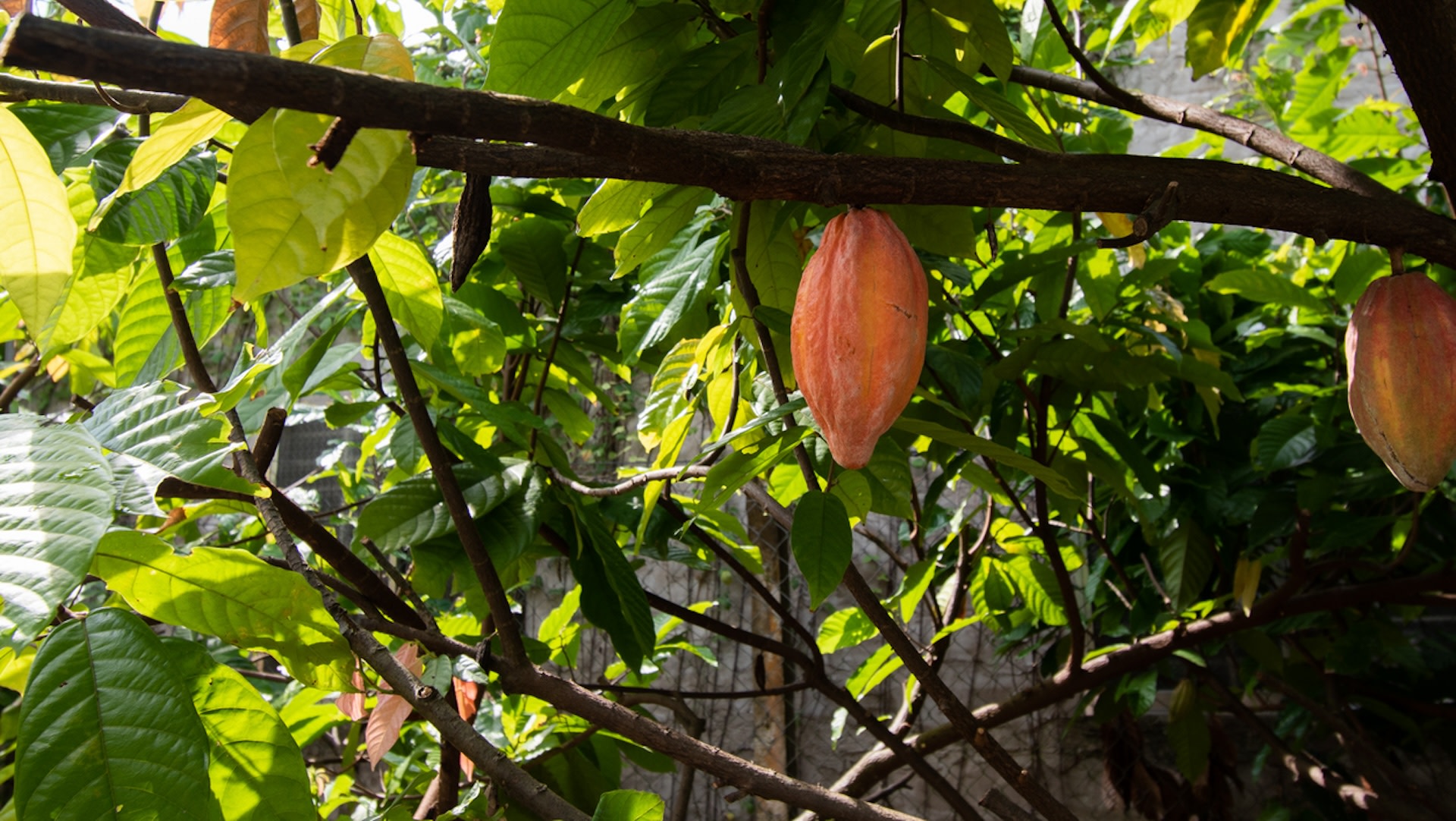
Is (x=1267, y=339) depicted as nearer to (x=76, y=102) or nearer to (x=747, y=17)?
(x=747, y=17)

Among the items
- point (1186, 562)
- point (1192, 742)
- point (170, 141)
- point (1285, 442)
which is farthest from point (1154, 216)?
point (1192, 742)

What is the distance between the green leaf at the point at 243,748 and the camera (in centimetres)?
64

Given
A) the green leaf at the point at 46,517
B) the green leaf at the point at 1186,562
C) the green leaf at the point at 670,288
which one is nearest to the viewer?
the green leaf at the point at 46,517

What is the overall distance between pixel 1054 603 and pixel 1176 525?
36cm

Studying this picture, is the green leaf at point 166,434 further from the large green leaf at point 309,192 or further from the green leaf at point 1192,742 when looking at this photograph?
the green leaf at point 1192,742

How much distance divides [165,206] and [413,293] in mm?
298

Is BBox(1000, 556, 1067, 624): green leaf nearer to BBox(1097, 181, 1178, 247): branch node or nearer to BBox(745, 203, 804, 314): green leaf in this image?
BBox(745, 203, 804, 314): green leaf

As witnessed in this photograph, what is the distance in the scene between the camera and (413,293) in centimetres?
107

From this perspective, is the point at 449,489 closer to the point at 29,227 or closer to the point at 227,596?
the point at 227,596

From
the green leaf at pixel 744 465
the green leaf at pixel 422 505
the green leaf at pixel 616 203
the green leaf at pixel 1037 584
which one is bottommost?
the green leaf at pixel 1037 584

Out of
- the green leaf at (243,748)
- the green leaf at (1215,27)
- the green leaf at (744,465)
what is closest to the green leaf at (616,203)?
the green leaf at (744,465)

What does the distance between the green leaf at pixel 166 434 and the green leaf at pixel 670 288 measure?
540 mm

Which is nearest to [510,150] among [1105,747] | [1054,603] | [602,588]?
[602,588]

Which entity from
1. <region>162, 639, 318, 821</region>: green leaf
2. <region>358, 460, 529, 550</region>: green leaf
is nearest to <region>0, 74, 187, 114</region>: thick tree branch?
<region>162, 639, 318, 821</region>: green leaf
